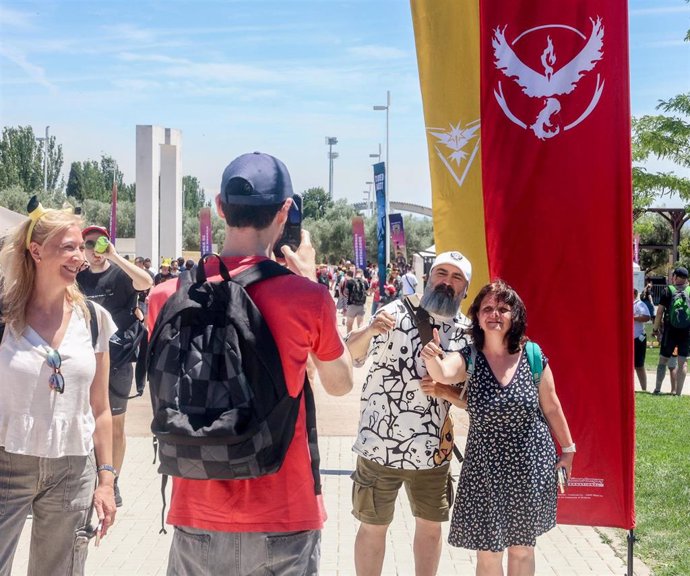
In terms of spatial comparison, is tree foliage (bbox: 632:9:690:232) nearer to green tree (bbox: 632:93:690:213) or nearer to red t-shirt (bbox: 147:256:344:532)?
green tree (bbox: 632:93:690:213)

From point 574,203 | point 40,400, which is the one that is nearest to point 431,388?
point 574,203

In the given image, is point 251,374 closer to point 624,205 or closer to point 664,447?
point 624,205

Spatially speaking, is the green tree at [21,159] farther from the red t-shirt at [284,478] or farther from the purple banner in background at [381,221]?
the red t-shirt at [284,478]

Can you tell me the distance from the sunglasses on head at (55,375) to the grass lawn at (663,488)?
3.81 m

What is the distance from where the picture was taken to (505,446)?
4.11m

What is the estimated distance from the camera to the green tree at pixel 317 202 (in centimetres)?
8961

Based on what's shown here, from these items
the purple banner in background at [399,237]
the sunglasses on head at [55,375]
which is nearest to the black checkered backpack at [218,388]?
the sunglasses on head at [55,375]

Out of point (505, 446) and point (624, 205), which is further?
point (624, 205)

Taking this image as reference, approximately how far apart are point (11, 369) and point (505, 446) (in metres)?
2.18

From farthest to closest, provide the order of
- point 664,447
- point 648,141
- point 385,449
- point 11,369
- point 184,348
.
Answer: point 648,141
point 664,447
point 385,449
point 11,369
point 184,348

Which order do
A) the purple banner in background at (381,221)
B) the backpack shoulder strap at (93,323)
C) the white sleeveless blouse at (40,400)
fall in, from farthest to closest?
the purple banner in background at (381,221)
the backpack shoulder strap at (93,323)
the white sleeveless blouse at (40,400)

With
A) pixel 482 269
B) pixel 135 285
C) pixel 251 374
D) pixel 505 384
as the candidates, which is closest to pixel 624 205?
pixel 482 269

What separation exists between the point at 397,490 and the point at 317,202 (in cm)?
9581

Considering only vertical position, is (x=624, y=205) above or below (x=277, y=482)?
above
